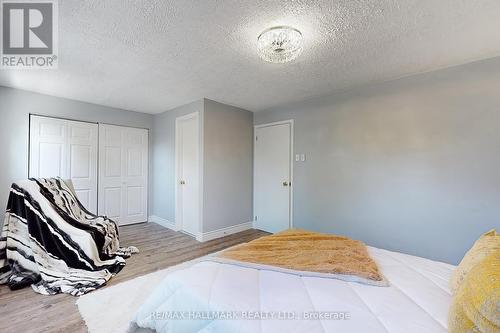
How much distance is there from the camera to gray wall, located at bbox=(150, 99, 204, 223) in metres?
4.36

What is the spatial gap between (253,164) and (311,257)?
9.89 feet

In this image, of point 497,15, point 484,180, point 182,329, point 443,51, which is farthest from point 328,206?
point 182,329

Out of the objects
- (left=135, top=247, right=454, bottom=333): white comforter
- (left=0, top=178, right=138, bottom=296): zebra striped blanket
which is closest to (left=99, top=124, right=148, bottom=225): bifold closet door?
(left=0, top=178, right=138, bottom=296): zebra striped blanket

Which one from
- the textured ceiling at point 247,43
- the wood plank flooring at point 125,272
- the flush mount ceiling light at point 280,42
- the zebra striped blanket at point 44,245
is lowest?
the wood plank flooring at point 125,272

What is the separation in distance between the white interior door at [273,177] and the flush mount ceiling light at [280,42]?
2.05 meters

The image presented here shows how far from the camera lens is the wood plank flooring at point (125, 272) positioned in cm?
171

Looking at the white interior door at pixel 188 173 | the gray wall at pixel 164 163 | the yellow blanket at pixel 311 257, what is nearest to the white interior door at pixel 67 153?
the gray wall at pixel 164 163

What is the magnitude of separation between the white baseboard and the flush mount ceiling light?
351 centimetres

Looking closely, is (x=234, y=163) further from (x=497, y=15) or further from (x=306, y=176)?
(x=497, y=15)

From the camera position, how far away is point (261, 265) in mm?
1448

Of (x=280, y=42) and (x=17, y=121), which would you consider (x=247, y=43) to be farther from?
(x=17, y=121)

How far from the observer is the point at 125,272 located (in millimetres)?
2525

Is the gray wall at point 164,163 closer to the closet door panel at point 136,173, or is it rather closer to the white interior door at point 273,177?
the closet door panel at point 136,173

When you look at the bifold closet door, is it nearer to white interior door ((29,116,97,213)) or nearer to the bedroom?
the bedroom
